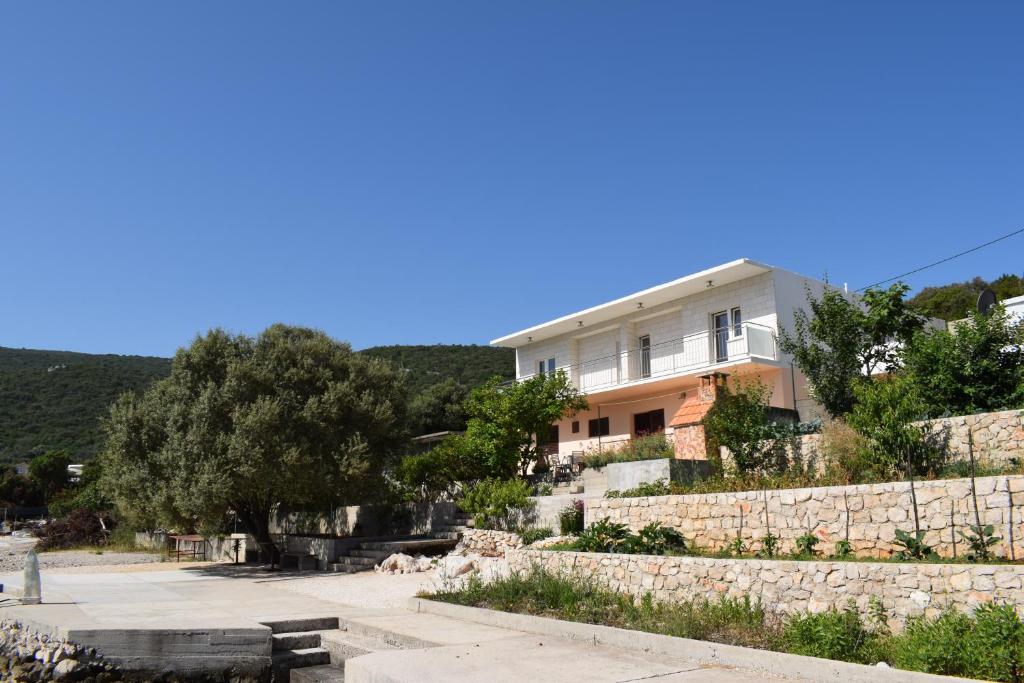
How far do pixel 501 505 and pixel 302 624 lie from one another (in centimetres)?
717

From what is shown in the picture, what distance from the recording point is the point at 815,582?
27.9ft

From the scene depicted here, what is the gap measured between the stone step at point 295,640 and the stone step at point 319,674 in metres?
0.48

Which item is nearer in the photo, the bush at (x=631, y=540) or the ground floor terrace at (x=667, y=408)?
the bush at (x=631, y=540)

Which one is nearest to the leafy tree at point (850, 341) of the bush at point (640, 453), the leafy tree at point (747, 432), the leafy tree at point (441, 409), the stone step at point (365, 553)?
the leafy tree at point (747, 432)

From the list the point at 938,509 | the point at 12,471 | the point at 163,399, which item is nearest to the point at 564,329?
the point at 163,399

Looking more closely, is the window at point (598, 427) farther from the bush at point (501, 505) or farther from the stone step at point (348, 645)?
the stone step at point (348, 645)

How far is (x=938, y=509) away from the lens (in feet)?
30.3

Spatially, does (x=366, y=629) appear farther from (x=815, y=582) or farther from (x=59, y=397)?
(x=59, y=397)

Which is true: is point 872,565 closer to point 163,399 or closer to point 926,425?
point 926,425

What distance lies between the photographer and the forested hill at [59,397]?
60.3 m

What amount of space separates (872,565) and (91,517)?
3218 cm

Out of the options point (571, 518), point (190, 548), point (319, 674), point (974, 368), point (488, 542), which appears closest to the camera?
point (319, 674)

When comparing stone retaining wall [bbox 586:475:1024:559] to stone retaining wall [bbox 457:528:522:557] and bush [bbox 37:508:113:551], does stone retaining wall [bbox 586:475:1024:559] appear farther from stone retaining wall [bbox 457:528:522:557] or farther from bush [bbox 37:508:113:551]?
bush [bbox 37:508:113:551]

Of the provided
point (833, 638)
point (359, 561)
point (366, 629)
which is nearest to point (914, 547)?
point (833, 638)
